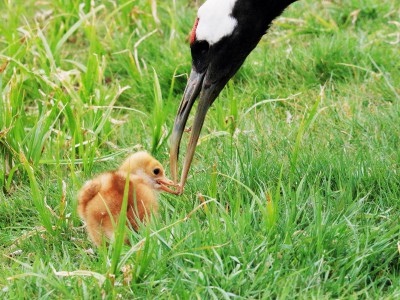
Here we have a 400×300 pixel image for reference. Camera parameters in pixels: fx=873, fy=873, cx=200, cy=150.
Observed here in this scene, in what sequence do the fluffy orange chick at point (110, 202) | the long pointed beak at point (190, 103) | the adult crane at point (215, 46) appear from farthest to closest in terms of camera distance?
the long pointed beak at point (190, 103) → the adult crane at point (215, 46) → the fluffy orange chick at point (110, 202)

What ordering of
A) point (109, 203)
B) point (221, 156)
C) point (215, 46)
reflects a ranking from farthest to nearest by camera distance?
1. point (221, 156)
2. point (215, 46)
3. point (109, 203)

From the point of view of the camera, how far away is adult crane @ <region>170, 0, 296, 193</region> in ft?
12.8

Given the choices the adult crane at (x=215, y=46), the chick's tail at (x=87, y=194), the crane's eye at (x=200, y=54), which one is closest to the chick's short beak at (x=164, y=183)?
the adult crane at (x=215, y=46)

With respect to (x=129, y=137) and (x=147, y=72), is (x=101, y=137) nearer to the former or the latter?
(x=129, y=137)

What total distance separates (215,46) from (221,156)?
2.16ft

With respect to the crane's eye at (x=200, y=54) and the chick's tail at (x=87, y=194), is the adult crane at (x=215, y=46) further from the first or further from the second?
the chick's tail at (x=87, y=194)

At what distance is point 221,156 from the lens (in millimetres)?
4367

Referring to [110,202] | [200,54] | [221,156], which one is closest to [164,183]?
[110,202]

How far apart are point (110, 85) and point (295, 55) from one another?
1.26 meters

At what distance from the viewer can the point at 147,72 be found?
566 centimetres

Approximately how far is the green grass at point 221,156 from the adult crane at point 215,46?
270mm

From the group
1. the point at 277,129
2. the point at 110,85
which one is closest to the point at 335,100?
the point at 277,129

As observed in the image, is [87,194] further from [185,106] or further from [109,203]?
[185,106]

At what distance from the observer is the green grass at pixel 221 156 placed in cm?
329
